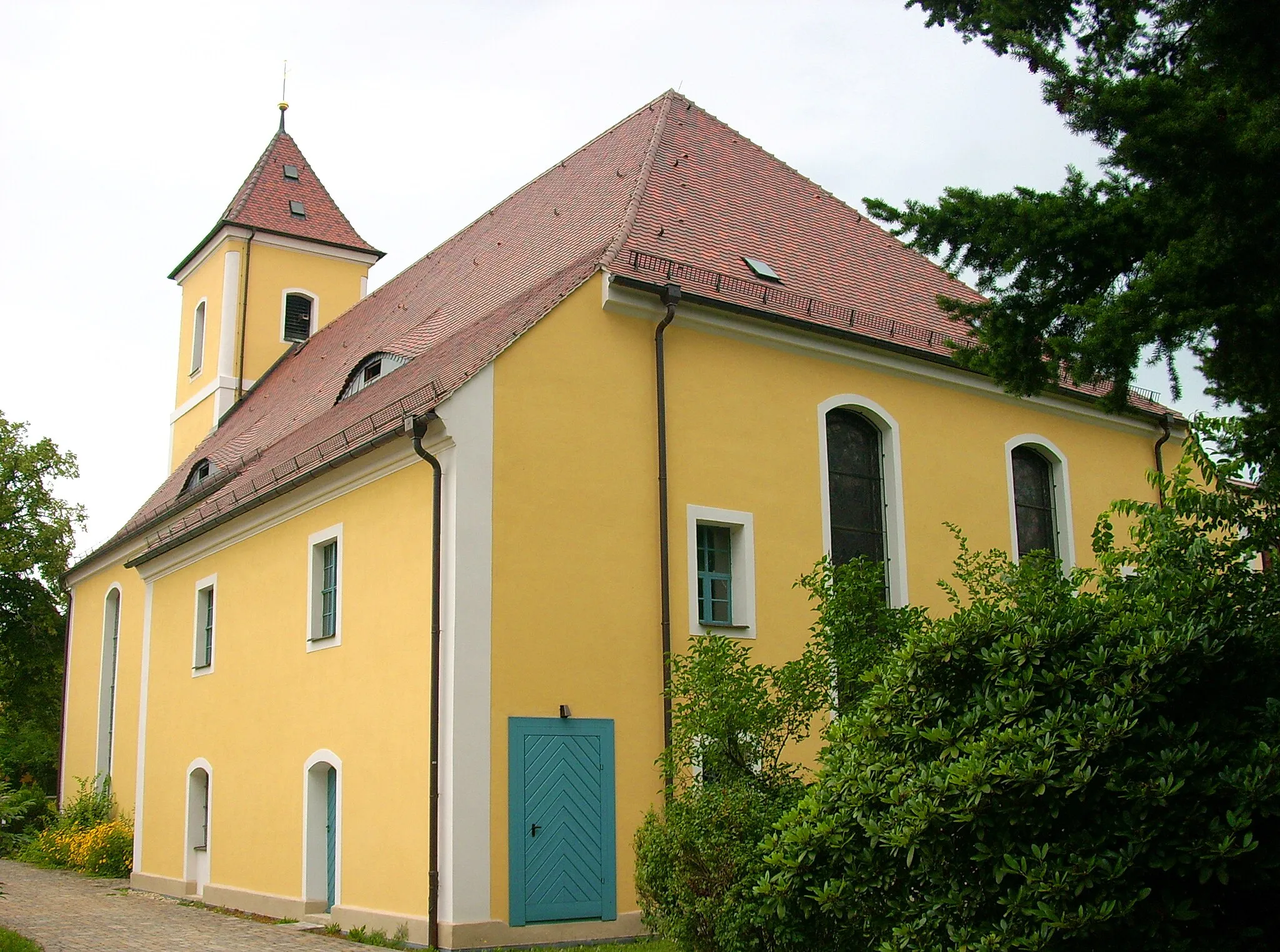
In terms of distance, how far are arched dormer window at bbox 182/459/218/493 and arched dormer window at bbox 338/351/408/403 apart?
492 cm

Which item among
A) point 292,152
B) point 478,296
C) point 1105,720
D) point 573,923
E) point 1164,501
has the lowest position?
point 573,923

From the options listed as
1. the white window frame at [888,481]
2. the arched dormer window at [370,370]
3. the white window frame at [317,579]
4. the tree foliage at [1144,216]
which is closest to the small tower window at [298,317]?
the arched dormer window at [370,370]

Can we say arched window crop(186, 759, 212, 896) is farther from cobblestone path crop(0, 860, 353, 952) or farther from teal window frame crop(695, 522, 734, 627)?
teal window frame crop(695, 522, 734, 627)

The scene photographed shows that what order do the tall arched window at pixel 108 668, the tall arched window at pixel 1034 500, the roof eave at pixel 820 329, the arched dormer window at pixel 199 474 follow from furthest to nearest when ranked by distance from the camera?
1. the tall arched window at pixel 108 668
2. the arched dormer window at pixel 199 474
3. the tall arched window at pixel 1034 500
4. the roof eave at pixel 820 329

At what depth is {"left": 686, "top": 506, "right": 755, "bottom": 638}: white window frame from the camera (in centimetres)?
1453

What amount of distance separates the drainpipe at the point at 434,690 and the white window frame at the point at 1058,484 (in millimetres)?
8556

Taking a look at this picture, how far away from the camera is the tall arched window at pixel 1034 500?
18.5 m

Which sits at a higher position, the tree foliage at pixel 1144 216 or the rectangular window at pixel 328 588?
the tree foliage at pixel 1144 216

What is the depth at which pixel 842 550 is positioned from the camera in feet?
53.6

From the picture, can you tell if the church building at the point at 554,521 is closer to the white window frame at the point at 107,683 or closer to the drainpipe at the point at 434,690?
the drainpipe at the point at 434,690

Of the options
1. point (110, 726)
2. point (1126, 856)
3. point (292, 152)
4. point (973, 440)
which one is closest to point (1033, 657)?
point (1126, 856)

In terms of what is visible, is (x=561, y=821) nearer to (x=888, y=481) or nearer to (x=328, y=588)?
(x=328, y=588)

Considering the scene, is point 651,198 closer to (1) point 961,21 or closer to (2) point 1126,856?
(1) point 961,21

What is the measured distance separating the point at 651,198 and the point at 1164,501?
10.6m
